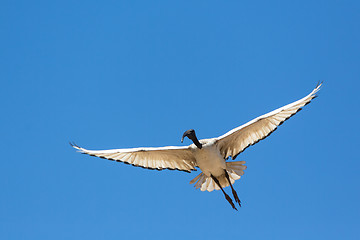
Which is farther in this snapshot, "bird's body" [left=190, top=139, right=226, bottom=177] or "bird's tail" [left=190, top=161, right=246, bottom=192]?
"bird's tail" [left=190, top=161, right=246, bottom=192]

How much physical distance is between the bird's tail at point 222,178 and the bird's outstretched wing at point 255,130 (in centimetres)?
24

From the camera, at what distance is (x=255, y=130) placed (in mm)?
17562

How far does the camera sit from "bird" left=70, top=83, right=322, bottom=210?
678 inches

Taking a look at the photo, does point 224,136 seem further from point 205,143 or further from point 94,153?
point 94,153

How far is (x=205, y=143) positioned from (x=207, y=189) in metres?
1.29

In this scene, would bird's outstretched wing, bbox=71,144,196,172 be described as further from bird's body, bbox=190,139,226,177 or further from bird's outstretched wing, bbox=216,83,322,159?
bird's outstretched wing, bbox=216,83,322,159

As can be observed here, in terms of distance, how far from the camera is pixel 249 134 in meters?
17.7

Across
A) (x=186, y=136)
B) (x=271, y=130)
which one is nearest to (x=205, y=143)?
(x=186, y=136)

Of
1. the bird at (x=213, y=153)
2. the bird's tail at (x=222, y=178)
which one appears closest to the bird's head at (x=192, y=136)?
the bird at (x=213, y=153)

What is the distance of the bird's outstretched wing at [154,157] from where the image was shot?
17656 millimetres

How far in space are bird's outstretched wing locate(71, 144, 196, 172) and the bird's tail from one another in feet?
1.02

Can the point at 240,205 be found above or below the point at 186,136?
below

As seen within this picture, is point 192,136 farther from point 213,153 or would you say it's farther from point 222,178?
point 222,178

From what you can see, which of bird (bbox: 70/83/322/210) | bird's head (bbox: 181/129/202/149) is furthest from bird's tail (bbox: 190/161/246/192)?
bird's head (bbox: 181/129/202/149)
